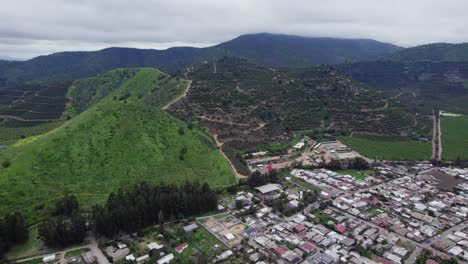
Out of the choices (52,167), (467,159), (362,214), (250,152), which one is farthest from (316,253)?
(467,159)

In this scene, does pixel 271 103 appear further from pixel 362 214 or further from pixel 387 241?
pixel 387 241

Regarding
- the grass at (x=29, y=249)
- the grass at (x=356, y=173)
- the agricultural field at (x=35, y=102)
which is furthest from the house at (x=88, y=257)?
the agricultural field at (x=35, y=102)

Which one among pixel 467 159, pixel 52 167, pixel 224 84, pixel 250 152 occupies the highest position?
pixel 224 84

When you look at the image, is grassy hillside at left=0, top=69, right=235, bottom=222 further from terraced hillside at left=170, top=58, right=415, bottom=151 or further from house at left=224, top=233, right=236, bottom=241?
house at left=224, top=233, right=236, bottom=241

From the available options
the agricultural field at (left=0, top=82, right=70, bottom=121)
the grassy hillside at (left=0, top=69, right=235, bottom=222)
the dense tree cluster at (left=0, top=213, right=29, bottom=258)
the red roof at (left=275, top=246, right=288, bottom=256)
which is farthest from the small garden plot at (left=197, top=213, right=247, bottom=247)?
the agricultural field at (left=0, top=82, right=70, bottom=121)

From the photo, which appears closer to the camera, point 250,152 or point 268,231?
point 268,231

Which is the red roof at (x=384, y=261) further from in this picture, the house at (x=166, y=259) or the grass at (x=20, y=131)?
the grass at (x=20, y=131)

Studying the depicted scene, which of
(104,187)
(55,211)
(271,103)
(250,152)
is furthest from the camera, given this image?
(271,103)
